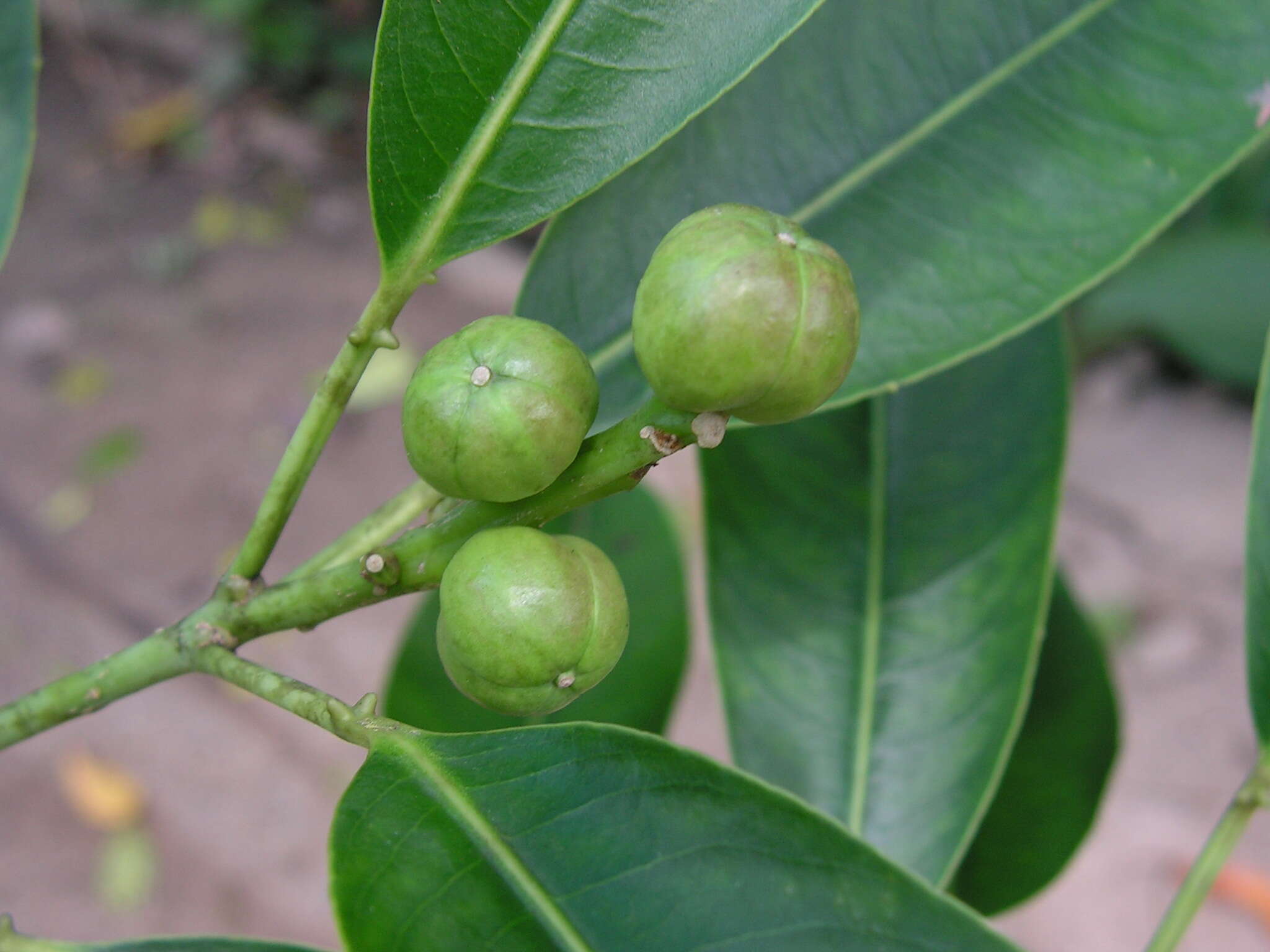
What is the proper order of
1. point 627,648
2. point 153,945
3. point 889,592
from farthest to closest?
point 627,648
point 889,592
point 153,945

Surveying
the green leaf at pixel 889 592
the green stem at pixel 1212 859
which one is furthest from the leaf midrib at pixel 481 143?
the green stem at pixel 1212 859

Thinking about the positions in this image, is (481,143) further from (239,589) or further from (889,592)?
(889,592)

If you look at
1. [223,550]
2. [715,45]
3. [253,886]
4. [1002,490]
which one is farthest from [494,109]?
[223,550]

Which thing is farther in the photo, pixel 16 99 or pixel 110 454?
pixel 110 454

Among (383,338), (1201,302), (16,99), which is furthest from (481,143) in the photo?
(1201,302)

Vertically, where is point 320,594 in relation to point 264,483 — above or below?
below

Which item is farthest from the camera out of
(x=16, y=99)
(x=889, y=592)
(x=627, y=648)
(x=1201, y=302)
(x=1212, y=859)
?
(x=1201, y=302)

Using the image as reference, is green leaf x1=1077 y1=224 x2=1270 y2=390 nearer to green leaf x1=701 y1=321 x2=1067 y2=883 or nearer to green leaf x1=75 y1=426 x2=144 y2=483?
green leaf x1=701 y1=321 x2=1067 y2=883

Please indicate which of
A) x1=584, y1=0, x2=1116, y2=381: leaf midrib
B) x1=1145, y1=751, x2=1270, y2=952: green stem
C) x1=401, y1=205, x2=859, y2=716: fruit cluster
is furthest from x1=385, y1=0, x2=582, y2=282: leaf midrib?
x1=1145, y1=751, x2=1270, y2=952: green stem
